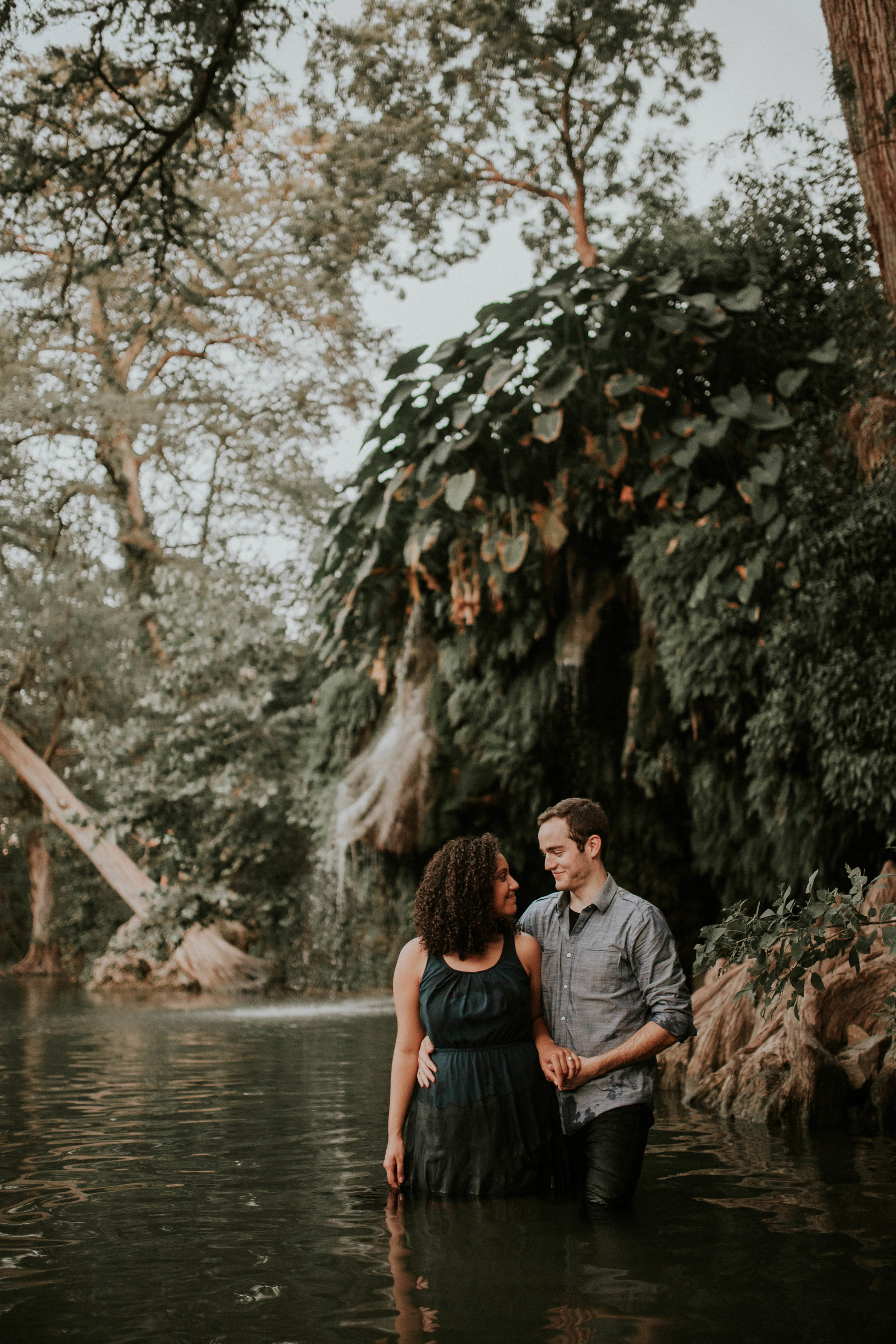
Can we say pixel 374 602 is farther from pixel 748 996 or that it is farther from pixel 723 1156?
pixel 723 1156

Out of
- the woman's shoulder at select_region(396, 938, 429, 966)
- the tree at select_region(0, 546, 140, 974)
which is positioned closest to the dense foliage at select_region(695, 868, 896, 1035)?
the woman's shoulder at select_region(396, 938, 429, 966)

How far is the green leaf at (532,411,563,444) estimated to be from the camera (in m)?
11.8

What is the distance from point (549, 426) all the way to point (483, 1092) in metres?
8.59

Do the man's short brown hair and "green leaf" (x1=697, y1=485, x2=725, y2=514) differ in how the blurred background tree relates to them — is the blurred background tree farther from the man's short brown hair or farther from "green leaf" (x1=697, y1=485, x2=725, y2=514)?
the man's short brown hair

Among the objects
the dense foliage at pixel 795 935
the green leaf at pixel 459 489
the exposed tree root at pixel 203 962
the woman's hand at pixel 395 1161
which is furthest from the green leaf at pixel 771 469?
the exposed tree root at pixel 203 962

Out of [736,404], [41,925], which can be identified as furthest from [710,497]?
[41,925]

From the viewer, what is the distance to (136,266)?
23094 millimetres

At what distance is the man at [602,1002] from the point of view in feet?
13.5

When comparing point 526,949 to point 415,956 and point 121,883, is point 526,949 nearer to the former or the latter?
point 415,956

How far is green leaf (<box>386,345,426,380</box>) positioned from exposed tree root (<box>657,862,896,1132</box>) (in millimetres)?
7210

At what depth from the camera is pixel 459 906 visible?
412cm

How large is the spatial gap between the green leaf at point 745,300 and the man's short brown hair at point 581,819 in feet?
27.2

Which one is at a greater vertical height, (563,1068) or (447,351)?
(447,351)

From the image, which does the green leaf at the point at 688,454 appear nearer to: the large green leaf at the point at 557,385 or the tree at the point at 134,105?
the large green leaf at the point at 557,385
